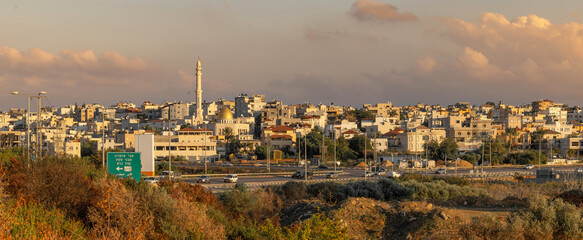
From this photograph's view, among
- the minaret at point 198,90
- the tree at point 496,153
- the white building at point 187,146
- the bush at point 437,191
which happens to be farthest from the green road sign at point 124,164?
the minaret at point 198,90

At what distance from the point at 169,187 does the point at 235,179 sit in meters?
24.8

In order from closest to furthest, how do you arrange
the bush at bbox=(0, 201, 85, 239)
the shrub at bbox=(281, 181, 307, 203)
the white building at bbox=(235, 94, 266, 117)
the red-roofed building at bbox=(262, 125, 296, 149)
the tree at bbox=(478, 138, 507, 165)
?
the bush at bbox=(0, 201, 85, 239) → the shrub at bbox=(281, 181, 307, 203) → the tree at bbox=(478, 138, 507, 165) → the red-roofed building at bbox=(262, 125, 296, 149) → the white building at bbox=(235, 94, 266, 117)

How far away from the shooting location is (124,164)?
2673 cm

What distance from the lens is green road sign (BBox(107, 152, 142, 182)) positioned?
87.3 ft

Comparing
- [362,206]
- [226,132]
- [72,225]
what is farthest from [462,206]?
[226,132]

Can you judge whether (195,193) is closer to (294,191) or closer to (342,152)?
(294,191)

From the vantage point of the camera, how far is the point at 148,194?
19.1m

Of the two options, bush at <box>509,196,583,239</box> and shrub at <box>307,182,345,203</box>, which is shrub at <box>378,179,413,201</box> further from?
bush at <box>509,196,583,239</box>

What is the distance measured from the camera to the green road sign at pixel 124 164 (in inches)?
1048

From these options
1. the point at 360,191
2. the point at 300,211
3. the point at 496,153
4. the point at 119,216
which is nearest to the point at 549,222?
the point at 300,211

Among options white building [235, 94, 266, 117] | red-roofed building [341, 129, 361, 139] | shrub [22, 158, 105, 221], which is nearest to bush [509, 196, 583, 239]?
shrub [22, 158, 105, 221]

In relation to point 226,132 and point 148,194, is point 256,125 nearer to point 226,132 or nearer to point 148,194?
point 226,132

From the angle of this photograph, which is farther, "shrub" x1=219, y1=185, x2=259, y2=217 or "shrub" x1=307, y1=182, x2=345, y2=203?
"shrub" x1=307, y1=182, x2=345, y2=203

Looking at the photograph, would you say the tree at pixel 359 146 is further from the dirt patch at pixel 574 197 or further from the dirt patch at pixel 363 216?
the dirt patch at pixel 363 216
